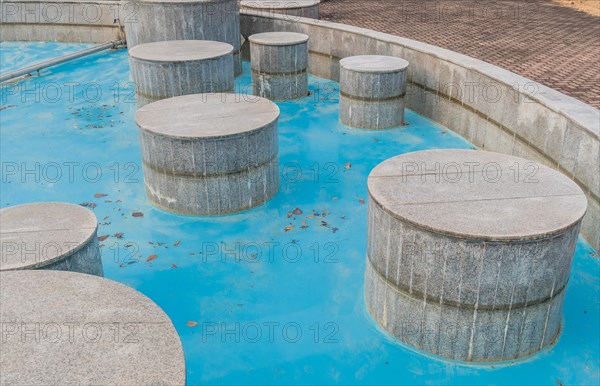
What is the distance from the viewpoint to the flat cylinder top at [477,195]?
472cm

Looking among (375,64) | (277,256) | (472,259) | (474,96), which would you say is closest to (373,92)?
(375,64)

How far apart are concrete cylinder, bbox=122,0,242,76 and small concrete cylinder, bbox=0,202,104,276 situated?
270 inches

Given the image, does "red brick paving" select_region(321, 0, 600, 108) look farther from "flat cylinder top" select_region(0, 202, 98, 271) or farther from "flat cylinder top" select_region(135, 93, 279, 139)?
"flat cylinder top" select_region(0, 202, 98, 271)

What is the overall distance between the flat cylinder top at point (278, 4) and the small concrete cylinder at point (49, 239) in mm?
10164

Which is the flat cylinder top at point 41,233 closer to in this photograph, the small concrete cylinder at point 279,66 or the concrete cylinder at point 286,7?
the small concrete cylinder at point 279,66

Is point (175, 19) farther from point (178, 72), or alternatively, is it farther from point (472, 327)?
point (472, 327)

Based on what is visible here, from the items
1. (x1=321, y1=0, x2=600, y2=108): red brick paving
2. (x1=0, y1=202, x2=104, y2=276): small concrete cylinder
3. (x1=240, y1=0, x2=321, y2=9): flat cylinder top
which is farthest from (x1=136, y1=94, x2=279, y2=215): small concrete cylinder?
(x1=240, y1=0, x2=321, y2=9): flat cylinder top

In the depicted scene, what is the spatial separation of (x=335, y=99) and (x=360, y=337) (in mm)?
7374

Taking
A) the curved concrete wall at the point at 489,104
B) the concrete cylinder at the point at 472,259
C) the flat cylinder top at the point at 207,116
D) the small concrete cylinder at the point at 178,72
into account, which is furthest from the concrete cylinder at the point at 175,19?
the concrete cylinder at the point at 472,259

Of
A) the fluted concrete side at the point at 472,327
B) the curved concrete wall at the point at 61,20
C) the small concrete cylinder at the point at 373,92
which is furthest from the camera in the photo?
the curved concrete wall at the point at 61,20

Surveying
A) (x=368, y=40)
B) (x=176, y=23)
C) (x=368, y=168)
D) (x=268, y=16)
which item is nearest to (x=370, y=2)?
(x=268, y=16)

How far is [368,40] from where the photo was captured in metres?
11.9

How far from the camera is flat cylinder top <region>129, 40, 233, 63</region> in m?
9.80

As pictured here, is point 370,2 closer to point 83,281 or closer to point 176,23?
point 176,23
